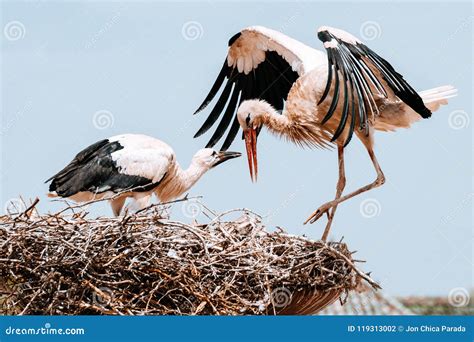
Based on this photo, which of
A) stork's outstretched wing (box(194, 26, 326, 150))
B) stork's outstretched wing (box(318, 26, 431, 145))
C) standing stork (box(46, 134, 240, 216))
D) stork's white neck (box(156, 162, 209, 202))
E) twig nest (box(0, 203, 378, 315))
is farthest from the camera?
stork's outstretched wing (box(194, 26, 326, 150))

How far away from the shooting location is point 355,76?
607 cm

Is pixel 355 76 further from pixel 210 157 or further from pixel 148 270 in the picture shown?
pixel 148 270

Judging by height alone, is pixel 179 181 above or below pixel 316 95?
below

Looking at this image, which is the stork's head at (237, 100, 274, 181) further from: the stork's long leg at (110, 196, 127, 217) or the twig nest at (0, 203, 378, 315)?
the twig nest at (0, 203, 378, 315)

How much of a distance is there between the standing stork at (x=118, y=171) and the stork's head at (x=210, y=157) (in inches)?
7.0

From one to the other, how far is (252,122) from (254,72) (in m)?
1.04

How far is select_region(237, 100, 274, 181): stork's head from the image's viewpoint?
260 inches

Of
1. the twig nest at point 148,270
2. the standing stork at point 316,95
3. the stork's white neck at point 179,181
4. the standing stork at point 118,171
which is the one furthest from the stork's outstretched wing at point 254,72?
the twig nest at point 148,270

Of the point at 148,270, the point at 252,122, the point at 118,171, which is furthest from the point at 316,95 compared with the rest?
the point at 148,270

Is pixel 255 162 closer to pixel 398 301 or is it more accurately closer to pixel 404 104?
pixel 404 104

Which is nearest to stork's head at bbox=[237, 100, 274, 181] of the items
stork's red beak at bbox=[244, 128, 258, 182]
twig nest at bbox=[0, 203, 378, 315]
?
stork's red beak at bbox=[244, 128, 258, 182]

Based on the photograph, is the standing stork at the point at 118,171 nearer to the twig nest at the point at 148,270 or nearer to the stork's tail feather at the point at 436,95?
the twig nest at the point at 148,270

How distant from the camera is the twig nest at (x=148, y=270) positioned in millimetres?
5113

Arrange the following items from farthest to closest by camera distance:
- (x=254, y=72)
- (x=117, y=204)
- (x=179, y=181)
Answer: (x=254, y=72) → (x=179, y=181) → (x=117, y=204)
